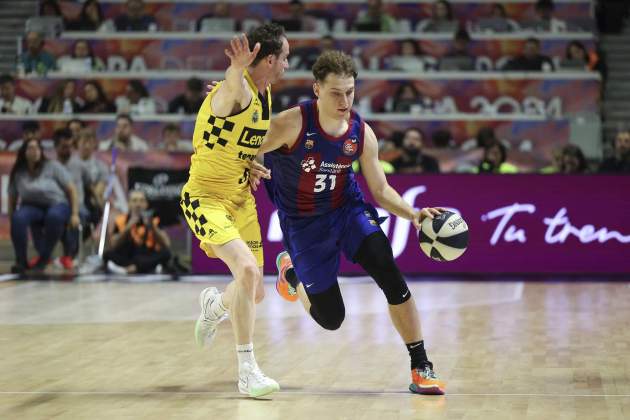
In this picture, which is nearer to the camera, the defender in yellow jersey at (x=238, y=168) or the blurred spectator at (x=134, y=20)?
the defender in yellow jersey at (x=238, y=168)

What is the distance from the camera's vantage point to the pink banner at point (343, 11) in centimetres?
1955

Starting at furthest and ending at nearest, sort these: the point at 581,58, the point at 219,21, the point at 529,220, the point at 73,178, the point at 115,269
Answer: the point at 219,21 < the point at 581,58 < the point at 73,178 < the point at 115,269 < the point at 529,220

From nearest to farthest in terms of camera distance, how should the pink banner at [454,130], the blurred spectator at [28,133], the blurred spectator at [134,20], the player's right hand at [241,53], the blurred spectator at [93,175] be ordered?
the player's right hand at [241,53]
the blurred spectator at [93,175]
the blurred spectator at [28,133]
the pink banner at [454,130]
the blurred spectator at [134,20]

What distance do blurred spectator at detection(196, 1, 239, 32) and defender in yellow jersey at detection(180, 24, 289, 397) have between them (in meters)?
12.3

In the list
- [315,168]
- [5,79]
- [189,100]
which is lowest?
[189,100]

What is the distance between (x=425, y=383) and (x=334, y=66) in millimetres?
1960

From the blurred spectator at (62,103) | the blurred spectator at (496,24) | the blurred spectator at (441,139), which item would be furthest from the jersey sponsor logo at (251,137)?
the blurred spectator at (496,24)

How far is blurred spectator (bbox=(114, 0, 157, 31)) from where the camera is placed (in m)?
19.5

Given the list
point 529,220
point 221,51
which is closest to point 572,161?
point 529,220

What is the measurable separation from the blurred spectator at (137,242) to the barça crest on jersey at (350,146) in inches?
284

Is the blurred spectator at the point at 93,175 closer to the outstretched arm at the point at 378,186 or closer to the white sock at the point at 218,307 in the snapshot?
the white sock at the point at 218,307

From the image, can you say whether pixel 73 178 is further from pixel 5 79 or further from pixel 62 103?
pixel 5 79

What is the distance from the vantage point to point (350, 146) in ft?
23.5

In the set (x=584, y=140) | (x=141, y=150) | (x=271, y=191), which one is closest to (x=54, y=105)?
(x=141, y=150)
